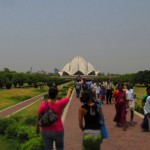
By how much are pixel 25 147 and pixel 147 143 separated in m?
3.00

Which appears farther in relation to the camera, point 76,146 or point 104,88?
point 104,88

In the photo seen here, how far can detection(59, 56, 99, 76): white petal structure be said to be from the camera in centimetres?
13300

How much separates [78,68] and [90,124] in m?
128

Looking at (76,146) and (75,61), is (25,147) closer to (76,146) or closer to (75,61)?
(76,146)

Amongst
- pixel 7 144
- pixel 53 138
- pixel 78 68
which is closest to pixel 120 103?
pixel 7 144

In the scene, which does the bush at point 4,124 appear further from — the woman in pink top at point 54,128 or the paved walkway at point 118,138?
the woman in pink top at point 54,128

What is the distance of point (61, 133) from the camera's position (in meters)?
5.42

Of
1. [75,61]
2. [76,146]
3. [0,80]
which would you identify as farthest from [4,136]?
[75,61]

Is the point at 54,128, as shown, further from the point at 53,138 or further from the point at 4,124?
the point at 4,124

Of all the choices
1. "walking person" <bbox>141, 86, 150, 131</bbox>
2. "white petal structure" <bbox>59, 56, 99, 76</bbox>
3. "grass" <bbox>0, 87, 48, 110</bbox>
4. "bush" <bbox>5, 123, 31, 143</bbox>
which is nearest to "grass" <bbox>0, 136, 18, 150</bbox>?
"bush" <bbox>5, 123, 31, 143</bbox>

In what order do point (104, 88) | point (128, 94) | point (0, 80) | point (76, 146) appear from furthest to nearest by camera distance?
point (0, 80), point (104, 88), point (128, 94), point (76, 146)

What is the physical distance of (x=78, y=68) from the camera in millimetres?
133000

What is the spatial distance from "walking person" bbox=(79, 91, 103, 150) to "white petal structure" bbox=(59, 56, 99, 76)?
413 ft

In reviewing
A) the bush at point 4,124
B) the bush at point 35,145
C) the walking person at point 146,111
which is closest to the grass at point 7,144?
the bush at point 4,124
